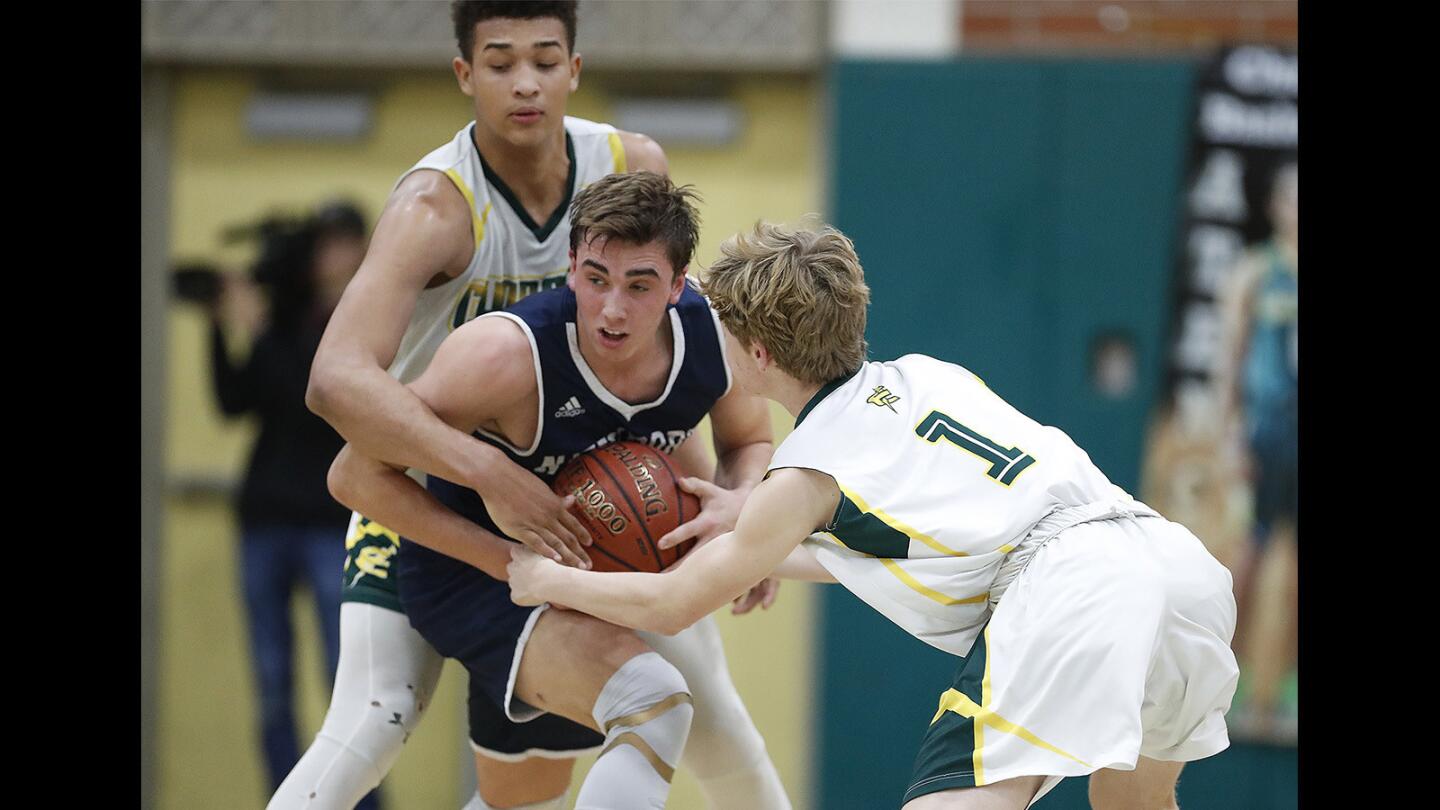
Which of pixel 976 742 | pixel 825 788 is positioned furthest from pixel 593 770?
pixel 825 788

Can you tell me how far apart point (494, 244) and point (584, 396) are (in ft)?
1.76

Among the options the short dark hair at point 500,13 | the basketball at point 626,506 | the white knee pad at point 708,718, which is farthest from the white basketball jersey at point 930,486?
the short dark hair at point 500,13

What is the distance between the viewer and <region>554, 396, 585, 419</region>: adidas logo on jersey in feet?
11.1

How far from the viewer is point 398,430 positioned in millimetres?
3277

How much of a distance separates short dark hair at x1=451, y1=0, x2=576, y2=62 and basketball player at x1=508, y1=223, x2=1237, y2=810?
89 cm

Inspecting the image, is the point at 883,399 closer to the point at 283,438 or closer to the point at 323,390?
the point at 323,390

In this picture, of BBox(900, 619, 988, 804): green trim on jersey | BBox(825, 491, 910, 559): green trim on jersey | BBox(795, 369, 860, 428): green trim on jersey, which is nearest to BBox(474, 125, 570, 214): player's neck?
BBox(795, 369, 860, 428): green trim on jersey

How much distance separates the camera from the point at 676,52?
6.23 m

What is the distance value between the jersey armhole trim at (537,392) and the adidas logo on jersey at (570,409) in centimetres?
4

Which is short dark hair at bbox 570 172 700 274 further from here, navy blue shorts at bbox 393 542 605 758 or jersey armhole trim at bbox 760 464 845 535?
navy blue shorts at bbox 393 542 605 758

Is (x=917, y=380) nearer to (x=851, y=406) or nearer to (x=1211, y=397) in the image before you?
(x=851, y=406)

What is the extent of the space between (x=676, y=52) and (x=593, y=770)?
12.4 ft

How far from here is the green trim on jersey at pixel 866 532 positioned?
2.91m

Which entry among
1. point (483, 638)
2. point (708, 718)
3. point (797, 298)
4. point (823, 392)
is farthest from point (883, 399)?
point (483, 638)
